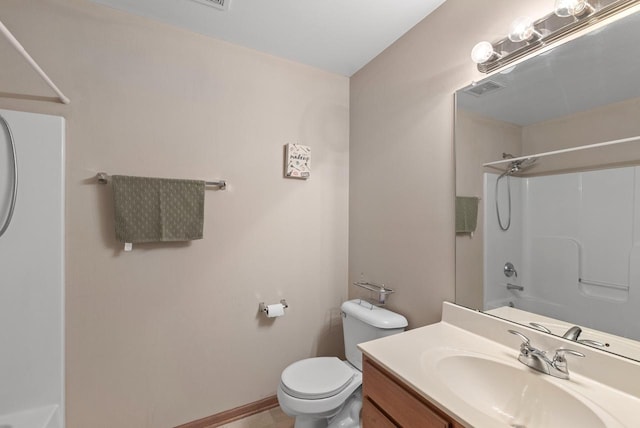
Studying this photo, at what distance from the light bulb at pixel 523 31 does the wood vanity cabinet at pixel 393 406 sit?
1.36 meters

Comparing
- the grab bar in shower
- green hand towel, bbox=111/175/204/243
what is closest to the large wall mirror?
green hand towel, bbox=111/175/204/243

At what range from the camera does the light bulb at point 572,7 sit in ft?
2.91

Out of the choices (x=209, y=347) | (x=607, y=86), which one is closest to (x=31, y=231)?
Result: (x=209, y=347)

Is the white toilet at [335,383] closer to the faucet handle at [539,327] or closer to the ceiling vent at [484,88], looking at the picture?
the faucet handle at [539,327]

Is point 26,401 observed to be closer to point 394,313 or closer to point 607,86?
point 394,313

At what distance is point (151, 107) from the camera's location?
→ 1.53m

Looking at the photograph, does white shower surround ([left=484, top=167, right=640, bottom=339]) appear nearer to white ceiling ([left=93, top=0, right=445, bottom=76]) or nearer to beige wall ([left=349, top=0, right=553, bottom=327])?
beige wall ([left=349, top=0, right=553, bottom=327])

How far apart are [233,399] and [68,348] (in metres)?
0.98

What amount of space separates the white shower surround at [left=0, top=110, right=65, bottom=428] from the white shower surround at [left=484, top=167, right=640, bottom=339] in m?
2.11

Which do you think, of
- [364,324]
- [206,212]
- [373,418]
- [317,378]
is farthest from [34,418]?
[364,324]

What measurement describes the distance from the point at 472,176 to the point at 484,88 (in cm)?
41

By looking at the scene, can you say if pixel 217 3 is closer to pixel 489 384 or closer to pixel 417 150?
pixel 417 150

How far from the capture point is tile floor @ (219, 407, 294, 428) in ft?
5.52

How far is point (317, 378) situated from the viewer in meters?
1.45
